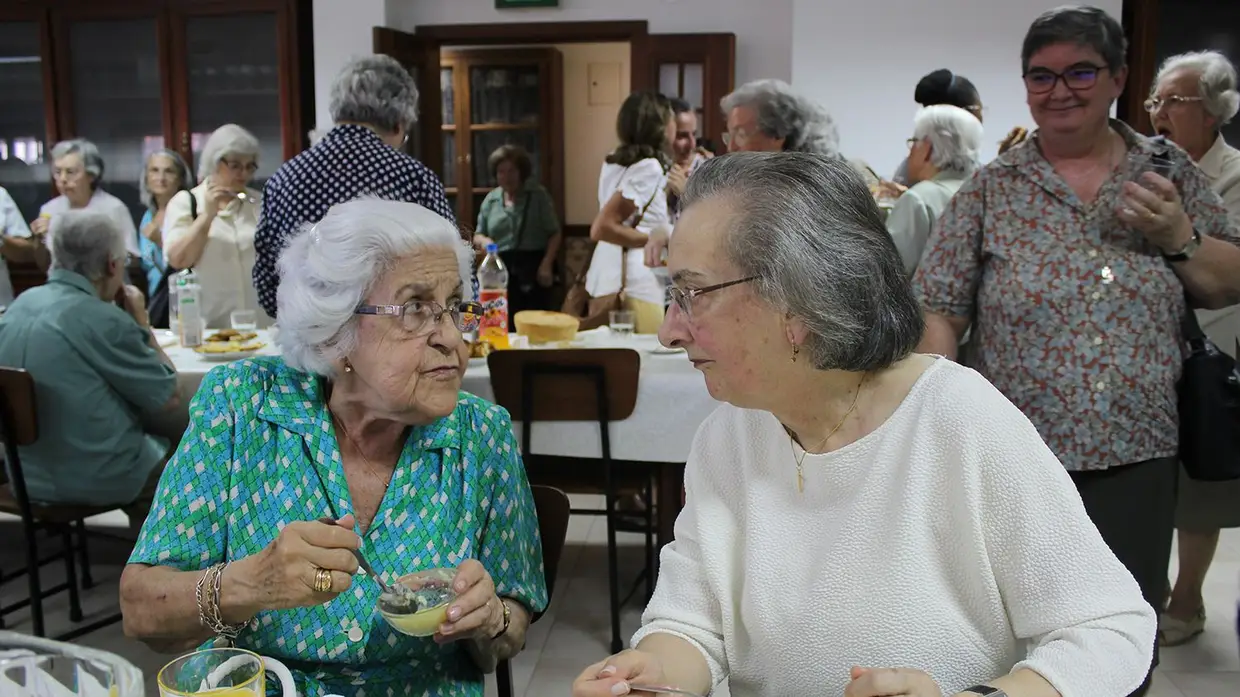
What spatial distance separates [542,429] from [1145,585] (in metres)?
1.64

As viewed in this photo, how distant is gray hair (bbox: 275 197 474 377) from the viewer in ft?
5.12

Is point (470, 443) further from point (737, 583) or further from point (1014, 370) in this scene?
point (1014, 370)

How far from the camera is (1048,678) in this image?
44.9 inches

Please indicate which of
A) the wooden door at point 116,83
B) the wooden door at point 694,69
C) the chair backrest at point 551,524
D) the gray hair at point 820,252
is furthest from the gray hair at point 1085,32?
the wooden door at point 116,83

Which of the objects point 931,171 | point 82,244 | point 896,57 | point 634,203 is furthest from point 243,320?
point 896,57

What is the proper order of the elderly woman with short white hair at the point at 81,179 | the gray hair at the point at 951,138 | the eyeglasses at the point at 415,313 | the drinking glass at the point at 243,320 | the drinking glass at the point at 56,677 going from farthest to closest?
the elderly woman with short white hair at the point at 81,179
the drinking glass at the point at 243,320
the gray hair at the point at 951,138
the eyeglasses at the point at 415,313
the drinking glass at the point at 56,677

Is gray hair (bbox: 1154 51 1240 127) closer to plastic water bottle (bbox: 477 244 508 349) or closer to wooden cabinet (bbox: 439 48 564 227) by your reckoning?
plastic water bottle (bbox: 477 244 508 349)

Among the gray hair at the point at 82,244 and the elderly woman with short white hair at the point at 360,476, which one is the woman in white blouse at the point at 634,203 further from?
the elderly woman with short white hair at the point at 360,476

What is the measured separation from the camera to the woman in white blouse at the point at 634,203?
410 cm

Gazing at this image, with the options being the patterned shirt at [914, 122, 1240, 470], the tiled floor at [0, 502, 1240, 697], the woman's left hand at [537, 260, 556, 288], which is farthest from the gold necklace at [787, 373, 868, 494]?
the woman's left hand at [537, 260, 556, 288]

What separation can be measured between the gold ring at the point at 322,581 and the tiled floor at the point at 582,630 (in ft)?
5.65

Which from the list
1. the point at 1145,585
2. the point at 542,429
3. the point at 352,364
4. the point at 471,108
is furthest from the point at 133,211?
the point at 1145,585

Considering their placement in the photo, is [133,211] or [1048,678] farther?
[133,211]

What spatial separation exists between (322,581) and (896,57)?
542 centimetres
